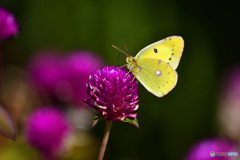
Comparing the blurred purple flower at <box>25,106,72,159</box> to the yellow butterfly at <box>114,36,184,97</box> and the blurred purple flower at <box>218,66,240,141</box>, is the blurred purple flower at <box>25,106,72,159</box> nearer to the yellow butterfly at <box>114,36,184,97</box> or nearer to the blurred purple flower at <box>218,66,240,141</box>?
the yellow butterfly at <box>114,36,184,97</box>

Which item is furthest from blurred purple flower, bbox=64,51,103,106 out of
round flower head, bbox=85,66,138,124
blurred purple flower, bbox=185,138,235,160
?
round flower head, bbox=85,66,138,124

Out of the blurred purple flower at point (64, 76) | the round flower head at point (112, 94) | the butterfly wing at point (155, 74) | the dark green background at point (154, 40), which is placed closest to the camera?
the round flower head at point (112, 94)

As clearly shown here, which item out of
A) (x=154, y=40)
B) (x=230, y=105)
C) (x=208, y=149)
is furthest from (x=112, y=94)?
(x=154, y=40)

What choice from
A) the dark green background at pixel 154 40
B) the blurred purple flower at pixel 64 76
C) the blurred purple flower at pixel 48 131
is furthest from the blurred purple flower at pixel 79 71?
the dark green background at pixel 154 40

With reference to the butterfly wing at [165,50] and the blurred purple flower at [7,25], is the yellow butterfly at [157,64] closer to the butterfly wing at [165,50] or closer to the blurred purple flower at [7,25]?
the butterfly wing at [165,50]

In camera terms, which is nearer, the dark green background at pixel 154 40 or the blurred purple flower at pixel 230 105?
the blurred purple flower at pixel 230 105

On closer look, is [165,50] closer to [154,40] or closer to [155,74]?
[155,74]

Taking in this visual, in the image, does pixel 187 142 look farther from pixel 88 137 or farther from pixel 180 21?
pixel 180 21
